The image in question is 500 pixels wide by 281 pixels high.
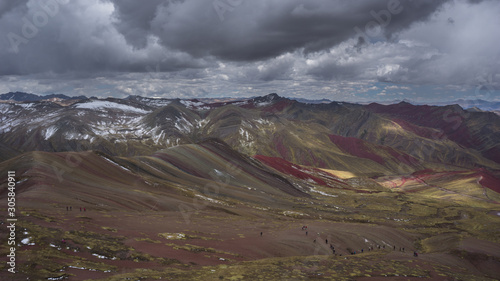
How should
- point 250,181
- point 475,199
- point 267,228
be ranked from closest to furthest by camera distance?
point 267,228 → point 250,181 → point 475,199

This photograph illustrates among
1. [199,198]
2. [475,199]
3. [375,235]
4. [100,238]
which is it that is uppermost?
[100,238]

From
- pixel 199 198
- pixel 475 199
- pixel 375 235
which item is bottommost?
pixel 475 199

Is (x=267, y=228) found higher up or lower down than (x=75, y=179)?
lower down

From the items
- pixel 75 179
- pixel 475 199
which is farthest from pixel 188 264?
pixel 475 199

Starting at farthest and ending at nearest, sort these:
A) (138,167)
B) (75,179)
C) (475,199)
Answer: (475,199) < (138,167) < (75,179)

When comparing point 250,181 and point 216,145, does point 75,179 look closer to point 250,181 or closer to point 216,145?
point 250,181

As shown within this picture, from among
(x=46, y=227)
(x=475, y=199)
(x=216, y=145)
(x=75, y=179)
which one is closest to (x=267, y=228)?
(x=46, y=227)

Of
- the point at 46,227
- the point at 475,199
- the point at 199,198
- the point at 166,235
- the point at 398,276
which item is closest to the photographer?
the point at 46,227

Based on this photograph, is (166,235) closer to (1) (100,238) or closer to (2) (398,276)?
(1) (100,238)

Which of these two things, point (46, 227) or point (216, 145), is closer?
point (46, 227)
